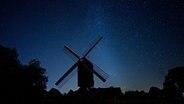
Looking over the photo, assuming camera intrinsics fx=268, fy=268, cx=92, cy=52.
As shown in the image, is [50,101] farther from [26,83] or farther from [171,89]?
[171,89]

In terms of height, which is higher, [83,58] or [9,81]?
[9,81]

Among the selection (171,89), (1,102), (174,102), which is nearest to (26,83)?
(1,102)

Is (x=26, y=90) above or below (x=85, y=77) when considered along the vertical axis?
above

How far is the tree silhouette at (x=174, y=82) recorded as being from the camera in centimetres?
6544

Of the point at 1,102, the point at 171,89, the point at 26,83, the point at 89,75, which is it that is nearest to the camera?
the point at 89,75

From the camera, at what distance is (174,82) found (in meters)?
67.1

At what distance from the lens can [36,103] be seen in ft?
116

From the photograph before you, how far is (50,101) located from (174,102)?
52.1ft

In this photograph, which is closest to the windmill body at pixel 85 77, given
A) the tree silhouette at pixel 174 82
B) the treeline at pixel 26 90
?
the treeline at pixel 26 90

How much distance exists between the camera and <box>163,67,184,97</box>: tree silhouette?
65.4 meters

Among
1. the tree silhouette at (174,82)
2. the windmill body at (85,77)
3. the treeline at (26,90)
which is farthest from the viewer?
the tree silhouette at (174,82)

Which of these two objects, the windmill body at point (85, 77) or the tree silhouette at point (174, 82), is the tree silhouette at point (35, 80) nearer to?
the windmill body at point (85, 77)

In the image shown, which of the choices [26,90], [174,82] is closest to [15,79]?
[26,90]

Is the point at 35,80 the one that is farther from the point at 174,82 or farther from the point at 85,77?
the point at 174,82
